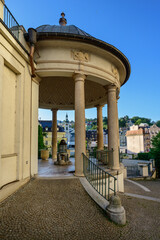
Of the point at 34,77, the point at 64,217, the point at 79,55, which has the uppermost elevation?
the point at 79,55

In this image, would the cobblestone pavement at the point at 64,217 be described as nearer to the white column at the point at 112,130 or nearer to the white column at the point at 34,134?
the white column at the point at 34,134

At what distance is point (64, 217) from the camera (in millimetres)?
3873

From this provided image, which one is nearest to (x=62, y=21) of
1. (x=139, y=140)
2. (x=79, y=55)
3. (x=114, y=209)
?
(x=79, y=55)

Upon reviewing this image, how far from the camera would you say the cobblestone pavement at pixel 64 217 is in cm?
332

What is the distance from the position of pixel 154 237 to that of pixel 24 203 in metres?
3.40

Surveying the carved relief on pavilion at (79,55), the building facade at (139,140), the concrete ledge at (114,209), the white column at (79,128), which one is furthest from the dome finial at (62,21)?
the building facade at (139,140)

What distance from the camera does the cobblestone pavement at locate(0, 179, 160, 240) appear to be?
332 cm

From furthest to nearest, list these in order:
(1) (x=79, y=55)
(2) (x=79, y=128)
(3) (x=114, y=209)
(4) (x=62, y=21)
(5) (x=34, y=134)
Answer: (4) (x=62, y=21) < (1) (x=79, y=55) < (2) (x=79, y=128) < (5) (x=34, y=134) < (3) (x=114, y=209)

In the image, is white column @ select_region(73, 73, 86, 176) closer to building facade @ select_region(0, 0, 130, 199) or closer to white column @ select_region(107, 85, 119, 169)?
building facade @ select_region(0, 0, 130, 199)

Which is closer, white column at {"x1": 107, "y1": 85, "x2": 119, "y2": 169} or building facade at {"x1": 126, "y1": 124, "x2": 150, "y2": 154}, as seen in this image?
white column at {"x1": 107, "y1": 85, "x2": 119, "y2": 169}

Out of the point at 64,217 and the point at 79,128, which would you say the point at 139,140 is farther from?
the point at 64,217

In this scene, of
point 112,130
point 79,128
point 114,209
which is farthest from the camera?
point 112,130

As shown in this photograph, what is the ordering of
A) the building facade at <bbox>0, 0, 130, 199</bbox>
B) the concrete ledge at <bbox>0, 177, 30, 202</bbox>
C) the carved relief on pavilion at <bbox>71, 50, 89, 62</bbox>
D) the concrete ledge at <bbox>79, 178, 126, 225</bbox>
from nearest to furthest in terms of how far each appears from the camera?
the concrete ledge at <bbox>79, 178, 126, 225</bbox>, the concrete ledge at <bbox>0, 177, 30, 202</bbox>, the building facade at <bbox>0, 0, 130, 199</bbox>, the carved relief on pavilion at <bbox>71, 50, 89, 62</bbox>

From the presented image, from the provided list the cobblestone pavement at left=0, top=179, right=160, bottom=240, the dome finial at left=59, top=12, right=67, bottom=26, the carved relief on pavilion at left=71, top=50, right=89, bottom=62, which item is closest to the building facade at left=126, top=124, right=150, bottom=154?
the dome finial at left=59, top=12, right=67, bottom=26
